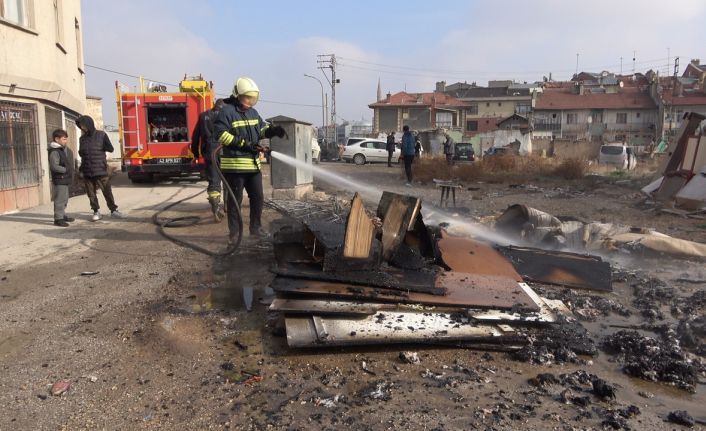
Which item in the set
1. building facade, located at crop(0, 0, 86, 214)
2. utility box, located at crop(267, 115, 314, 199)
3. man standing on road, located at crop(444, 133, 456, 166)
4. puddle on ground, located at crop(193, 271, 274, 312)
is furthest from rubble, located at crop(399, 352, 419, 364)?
man standing on road, located at crop(444, 133, 456, 166)

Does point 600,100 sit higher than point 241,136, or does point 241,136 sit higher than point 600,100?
point 600,100

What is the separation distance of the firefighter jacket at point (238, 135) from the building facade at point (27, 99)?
6.07 metres

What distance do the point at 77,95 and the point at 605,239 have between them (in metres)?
15.2

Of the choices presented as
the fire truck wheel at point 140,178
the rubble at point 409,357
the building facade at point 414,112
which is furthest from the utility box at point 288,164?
the building facade at point 414,112

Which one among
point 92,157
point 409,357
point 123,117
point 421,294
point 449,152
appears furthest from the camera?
point 449,152


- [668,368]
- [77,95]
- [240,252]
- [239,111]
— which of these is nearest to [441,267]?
[668,368]

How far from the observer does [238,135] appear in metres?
5.97

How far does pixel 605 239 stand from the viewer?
21.3 ft

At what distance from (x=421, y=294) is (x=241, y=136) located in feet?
10.5

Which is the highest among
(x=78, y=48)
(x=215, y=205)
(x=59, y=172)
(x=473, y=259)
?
(x=78, y=48)

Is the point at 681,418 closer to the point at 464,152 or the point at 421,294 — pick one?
the point at 421,294

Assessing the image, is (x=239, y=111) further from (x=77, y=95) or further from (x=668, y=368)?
(x=77, y=95)

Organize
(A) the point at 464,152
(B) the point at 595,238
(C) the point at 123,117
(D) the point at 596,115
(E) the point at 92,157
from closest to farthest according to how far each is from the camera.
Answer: (B) the point at 595,238, (E) the point at 92,157, (C) the point at 123,117, (A) the point at 464,152, (D) the point at 596,115

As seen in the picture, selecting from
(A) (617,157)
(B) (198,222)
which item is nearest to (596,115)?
(A) (617,157)
